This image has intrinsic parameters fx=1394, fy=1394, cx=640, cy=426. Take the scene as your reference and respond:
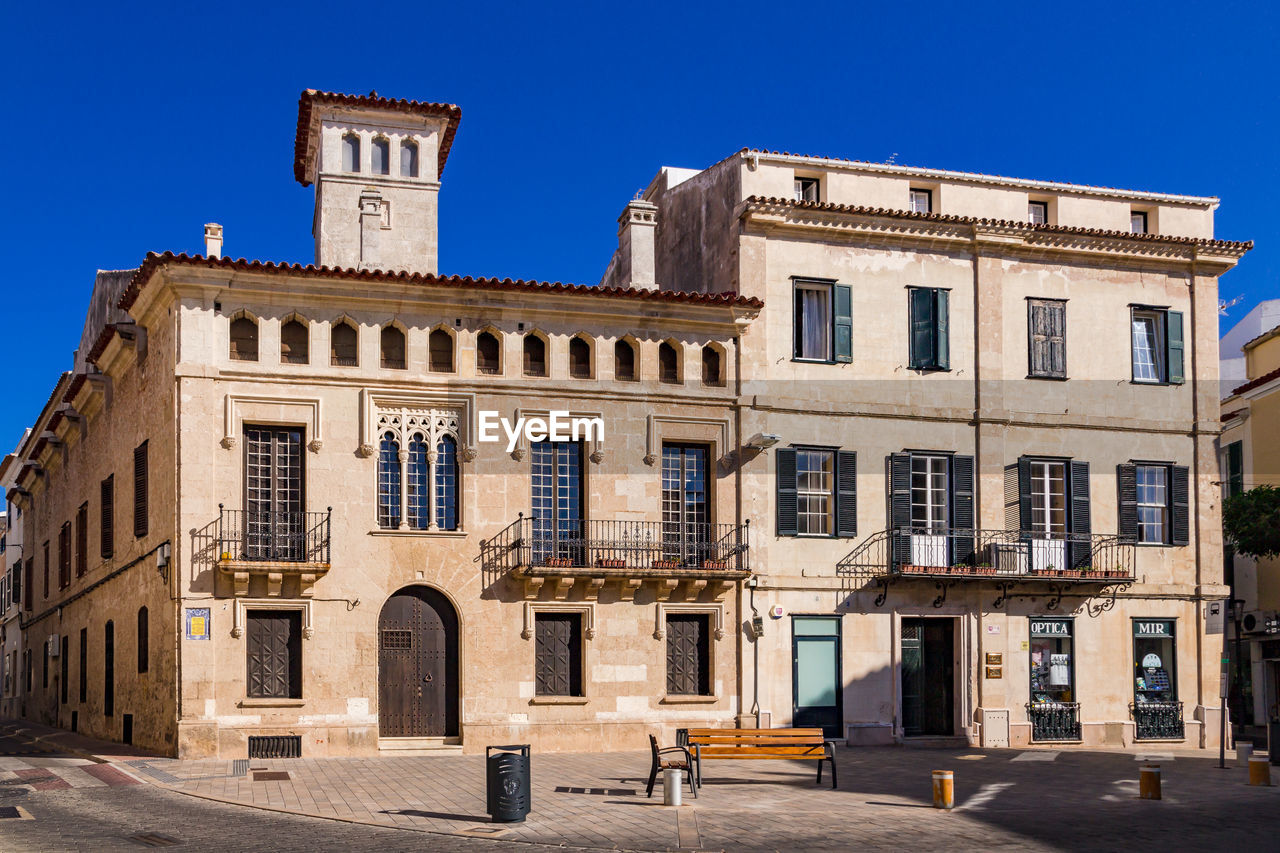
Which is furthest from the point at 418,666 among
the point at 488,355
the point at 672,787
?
the point at 672,787

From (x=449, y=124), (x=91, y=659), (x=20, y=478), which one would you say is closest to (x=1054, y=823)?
(x=449, y=124)

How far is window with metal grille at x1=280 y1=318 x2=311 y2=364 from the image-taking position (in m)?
25.6

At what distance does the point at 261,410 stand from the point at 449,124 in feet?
30.9

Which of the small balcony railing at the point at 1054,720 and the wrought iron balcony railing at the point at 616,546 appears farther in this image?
the small balcony railing at the point at 1054,720

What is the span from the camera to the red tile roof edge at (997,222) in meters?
29.0

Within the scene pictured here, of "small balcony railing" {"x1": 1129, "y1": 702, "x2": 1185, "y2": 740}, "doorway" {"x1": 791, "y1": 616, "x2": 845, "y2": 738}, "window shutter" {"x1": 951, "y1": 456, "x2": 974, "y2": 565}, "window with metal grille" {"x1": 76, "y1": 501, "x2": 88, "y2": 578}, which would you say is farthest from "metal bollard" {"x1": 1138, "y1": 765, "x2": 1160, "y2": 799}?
"window with metal grille" {"x1": 76, "y1": 501, "x2": 88, "y2": 578}

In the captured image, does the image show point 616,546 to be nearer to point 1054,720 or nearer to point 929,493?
point 929,493

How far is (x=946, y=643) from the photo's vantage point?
2980 cm

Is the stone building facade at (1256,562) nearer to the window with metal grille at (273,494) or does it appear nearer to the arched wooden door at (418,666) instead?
the arched wooden door at (418,666)

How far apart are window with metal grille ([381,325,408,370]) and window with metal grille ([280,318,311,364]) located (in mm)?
1424

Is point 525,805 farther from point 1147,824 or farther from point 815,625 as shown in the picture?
point 815,625

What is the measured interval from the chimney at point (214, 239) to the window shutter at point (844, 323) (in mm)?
12447

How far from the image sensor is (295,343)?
2572cm

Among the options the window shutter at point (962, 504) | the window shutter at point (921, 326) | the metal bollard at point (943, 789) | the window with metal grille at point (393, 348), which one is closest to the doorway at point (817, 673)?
the window shutter at point (962, 504)
